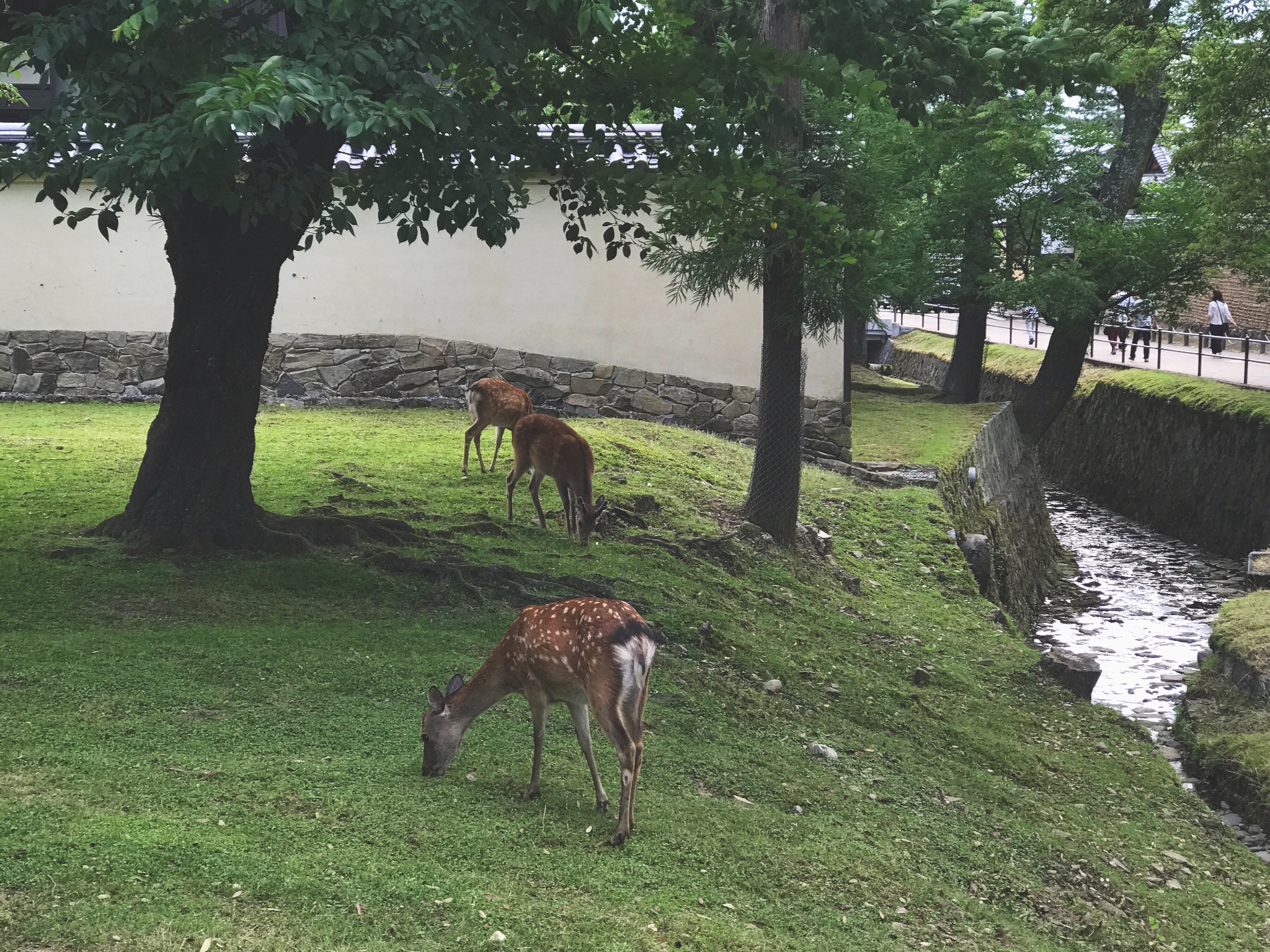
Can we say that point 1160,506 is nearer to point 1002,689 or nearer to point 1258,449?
point 1258,449

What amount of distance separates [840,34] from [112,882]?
606 centimetres

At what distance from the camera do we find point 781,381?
12.1 m

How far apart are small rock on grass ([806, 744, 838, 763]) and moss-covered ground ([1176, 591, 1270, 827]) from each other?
3.59 meters

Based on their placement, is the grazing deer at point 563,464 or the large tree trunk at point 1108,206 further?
the large tree trunk at point 1108,206

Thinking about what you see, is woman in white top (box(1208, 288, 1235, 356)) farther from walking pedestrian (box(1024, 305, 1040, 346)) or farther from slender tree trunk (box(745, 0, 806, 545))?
slender tree trunk (box(745, 0, 806, 545))

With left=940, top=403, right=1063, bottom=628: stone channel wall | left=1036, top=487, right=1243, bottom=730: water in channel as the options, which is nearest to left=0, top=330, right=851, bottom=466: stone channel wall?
left=940, top=403, right=1063, bottom=628: stone channel wall

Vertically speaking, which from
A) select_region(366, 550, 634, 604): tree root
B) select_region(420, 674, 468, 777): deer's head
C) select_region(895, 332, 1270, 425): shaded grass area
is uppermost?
select_region(895, 332, 1270, 425): shaded grass area

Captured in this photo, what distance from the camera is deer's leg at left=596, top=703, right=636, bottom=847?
505 centimetres

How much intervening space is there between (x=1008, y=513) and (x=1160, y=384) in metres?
7.49

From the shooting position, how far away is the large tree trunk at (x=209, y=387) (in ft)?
27.7

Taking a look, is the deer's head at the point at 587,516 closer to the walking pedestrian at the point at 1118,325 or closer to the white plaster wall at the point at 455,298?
the white plaster wall at the point at 455,298

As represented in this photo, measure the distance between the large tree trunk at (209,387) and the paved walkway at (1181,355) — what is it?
58.0 feet

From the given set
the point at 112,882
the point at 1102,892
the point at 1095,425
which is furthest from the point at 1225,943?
the point at 1095,425

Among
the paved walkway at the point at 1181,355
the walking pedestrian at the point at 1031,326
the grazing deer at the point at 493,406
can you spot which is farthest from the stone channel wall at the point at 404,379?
the paved walkway at the point at 1181,355
